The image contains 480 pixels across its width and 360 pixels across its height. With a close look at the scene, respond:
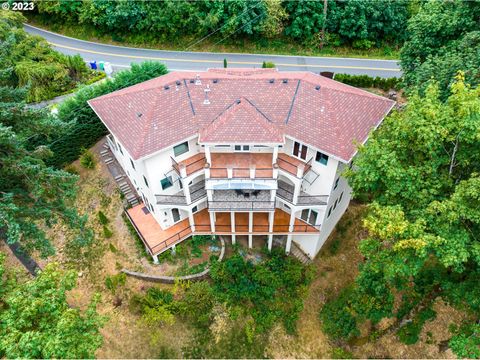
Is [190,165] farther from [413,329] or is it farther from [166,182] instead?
[413,329]

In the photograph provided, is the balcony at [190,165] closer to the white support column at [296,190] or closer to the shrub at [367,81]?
the white support column at [296,190]

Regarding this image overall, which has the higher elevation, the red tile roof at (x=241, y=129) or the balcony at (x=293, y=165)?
the red tile roof at (x=241, y=129)

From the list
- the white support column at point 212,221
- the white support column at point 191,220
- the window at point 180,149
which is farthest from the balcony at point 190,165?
the white support column at point 212,221

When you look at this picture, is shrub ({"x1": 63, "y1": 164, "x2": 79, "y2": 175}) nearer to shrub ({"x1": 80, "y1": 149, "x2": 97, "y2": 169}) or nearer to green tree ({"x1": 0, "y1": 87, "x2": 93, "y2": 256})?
shrub ({"x1": 80, "y1": 149, "x2": 97, "y2": 169})

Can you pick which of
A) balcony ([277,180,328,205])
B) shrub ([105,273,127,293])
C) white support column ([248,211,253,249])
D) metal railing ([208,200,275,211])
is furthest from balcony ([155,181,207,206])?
shrub ([105,273,127,293])

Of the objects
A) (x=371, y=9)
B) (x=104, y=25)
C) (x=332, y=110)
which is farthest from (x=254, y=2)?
(x=332, y=110)

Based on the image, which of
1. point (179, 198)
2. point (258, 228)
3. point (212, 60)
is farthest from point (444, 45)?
point (212, 60)
